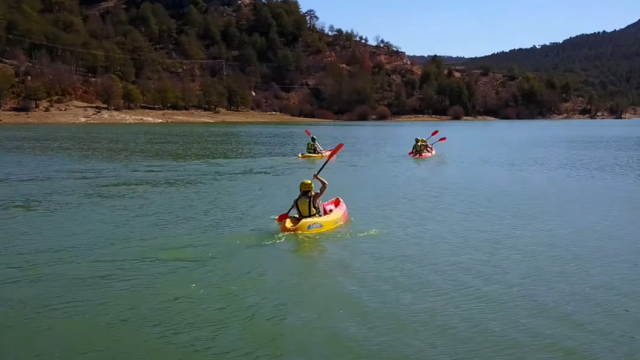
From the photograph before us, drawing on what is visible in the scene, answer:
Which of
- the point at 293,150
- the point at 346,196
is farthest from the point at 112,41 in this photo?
the point at 346,196

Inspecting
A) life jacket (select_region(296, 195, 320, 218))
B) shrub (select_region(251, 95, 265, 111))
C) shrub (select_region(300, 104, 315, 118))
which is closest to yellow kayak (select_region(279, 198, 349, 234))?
life jacket (select_region(296, 195, 320, 218))

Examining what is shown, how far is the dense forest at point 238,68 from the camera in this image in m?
89.2

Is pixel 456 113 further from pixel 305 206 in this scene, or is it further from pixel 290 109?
pixel 305 206

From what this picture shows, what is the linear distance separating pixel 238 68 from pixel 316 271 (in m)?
117

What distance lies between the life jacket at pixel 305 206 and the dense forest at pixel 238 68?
64636 millimetres

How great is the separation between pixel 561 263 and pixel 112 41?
106m

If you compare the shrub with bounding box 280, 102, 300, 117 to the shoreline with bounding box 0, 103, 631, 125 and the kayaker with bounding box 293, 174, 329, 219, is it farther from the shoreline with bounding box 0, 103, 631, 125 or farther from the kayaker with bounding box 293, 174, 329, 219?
the kayaker with bounding box 293, 174, 329, 219

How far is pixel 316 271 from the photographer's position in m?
13.1

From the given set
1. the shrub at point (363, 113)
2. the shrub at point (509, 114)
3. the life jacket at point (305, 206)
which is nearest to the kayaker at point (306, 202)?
the life jacket at point (305, 206)

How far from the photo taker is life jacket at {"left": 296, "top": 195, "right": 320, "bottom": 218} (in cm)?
1603

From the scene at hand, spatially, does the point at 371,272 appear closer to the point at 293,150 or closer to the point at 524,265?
the point at 524,265

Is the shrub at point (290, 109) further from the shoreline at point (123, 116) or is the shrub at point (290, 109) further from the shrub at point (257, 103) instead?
the shoreline at point (123, 116)

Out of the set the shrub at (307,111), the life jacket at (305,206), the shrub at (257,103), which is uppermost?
the shrub at (257,103)

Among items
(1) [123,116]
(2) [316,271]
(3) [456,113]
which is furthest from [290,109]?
(2) [316,271]
